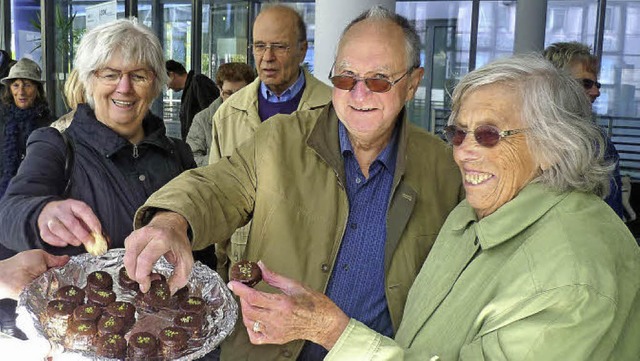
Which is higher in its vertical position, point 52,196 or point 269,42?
point 269,42

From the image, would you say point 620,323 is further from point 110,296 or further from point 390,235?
point 110,296

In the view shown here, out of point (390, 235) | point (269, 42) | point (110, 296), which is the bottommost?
point (110, 296)

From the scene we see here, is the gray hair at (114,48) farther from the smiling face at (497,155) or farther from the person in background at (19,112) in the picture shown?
the person in background at (19,112)

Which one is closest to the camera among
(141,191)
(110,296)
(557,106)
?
(557,106)

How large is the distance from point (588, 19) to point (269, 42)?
1051cm

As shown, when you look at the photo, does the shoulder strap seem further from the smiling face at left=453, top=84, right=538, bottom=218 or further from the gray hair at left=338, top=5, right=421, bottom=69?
the smiling face at left=453, top=84, right=538, bottom=218

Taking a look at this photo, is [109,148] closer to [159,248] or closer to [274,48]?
[159,248]

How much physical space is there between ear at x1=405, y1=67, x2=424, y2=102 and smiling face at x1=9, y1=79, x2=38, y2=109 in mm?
4759

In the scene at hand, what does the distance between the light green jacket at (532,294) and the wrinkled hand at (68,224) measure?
2.63 feet

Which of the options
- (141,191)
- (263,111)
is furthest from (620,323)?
(263,111)

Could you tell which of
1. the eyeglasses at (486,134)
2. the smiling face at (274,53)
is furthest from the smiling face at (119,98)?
the smiling face at (274,53)

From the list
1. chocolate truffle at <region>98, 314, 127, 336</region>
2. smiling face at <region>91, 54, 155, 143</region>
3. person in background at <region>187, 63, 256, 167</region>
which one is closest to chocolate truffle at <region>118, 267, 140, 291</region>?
chocolate truffle at <region>98, 314, 127, 336</region>

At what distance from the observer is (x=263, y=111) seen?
4.03 meters

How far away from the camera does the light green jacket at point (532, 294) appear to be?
1.51 m
